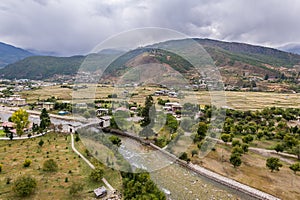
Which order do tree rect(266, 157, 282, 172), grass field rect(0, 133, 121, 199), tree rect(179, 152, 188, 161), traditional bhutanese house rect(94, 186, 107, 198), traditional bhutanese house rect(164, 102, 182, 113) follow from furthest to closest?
1. traditional bhutanese house rect(164, 102, 182, 113)
2. tree rect(179, 152, 188, 161)
3. tree rect(266, 157, 282, 172)
4. grass field rect(0, 133, 121, 199)
5. traditional bhutanese house rect(94, 186, 107, 198)

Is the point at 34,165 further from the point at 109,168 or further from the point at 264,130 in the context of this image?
the point at 264,130

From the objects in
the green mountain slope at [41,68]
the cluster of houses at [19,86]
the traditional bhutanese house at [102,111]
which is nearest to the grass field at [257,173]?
the traditional bhutanese house at [102,111]

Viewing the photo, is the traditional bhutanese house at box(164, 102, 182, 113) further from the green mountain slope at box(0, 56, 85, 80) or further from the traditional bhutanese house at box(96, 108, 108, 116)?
the green mountain slope at box(0, 56, 85, 80)

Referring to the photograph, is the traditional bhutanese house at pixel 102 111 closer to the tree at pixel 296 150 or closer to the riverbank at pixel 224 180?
the riverbank at pixel 224 180

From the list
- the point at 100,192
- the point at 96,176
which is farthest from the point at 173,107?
the point at 100,192

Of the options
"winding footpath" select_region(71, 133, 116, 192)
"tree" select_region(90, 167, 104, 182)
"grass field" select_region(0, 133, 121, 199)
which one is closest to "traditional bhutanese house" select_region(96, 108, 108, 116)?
"winding footpath" select_region(71, 133, 116, 192)
